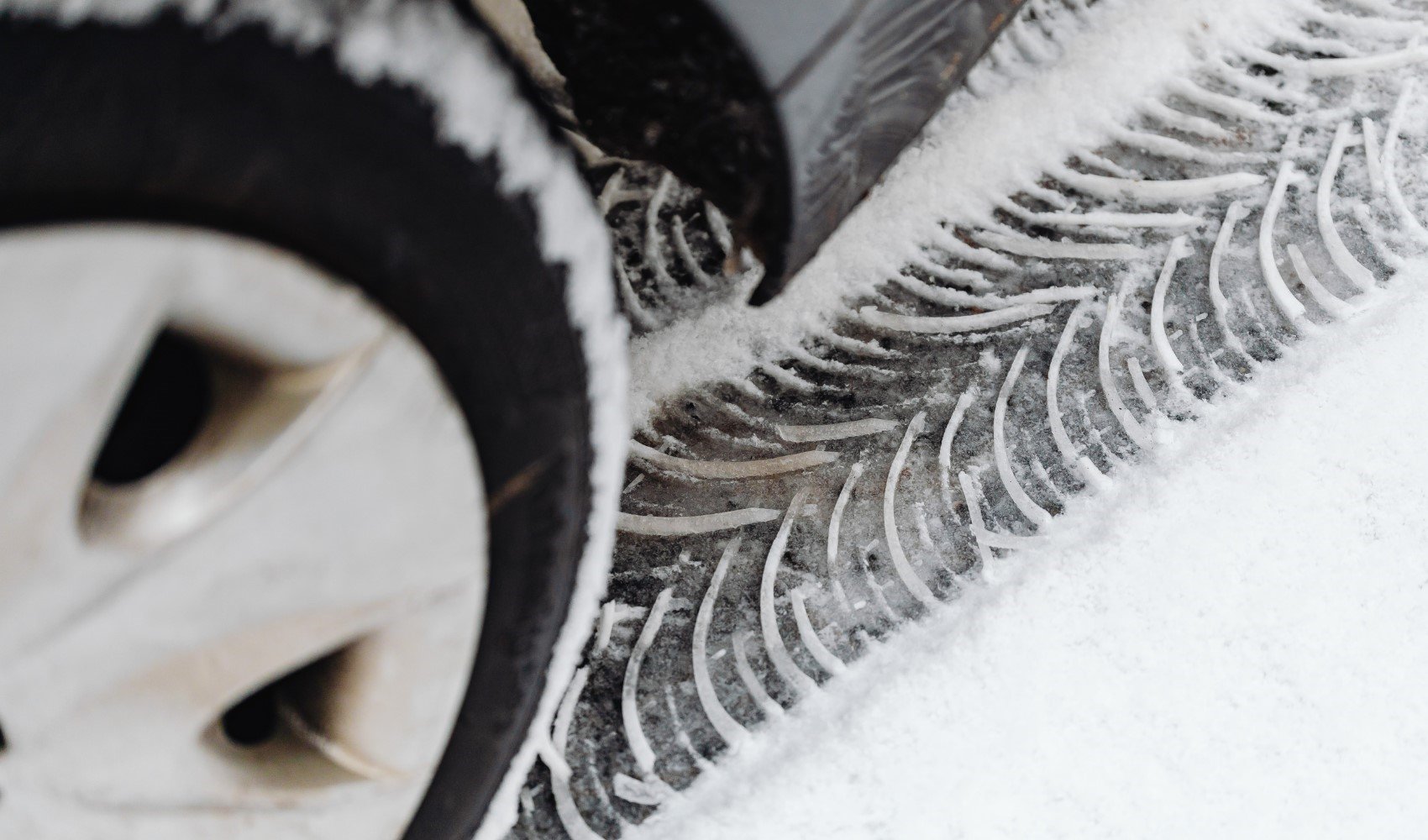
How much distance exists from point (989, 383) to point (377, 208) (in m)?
0.96

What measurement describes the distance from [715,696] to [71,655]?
0.70 metres

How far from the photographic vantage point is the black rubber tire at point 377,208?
59 centimetres

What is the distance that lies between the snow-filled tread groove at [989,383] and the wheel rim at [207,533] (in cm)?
42

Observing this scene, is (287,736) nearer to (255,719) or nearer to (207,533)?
(255,719)

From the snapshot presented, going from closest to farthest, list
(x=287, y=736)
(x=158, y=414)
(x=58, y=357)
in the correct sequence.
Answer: (x=58, y=357) < (x=158, y=414) < (x=287, y=736)

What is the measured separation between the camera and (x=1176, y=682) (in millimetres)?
1244

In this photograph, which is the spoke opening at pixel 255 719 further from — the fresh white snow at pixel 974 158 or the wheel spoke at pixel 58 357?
the fresh white snow at pixel 974 158

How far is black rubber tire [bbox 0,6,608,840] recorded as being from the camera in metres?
0.59

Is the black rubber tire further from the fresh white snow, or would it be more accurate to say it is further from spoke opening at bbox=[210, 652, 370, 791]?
the fresh white snow

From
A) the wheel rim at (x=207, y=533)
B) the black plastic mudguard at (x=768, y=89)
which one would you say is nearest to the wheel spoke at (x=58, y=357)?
the wheel rim at (x=207, y=533)

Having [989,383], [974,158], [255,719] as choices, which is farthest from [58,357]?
[974,158]

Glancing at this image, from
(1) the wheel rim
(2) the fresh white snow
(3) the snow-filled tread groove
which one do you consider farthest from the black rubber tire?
(2) the fresh white snow

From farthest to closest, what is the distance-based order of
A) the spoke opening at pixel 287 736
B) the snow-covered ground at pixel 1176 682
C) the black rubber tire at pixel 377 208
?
the snow-covered ground at pixel 1176 682, the spoke opening at pixel 287 736, the black rubber tire at pixel 377 208

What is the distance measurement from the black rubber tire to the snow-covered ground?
1.38 ft
